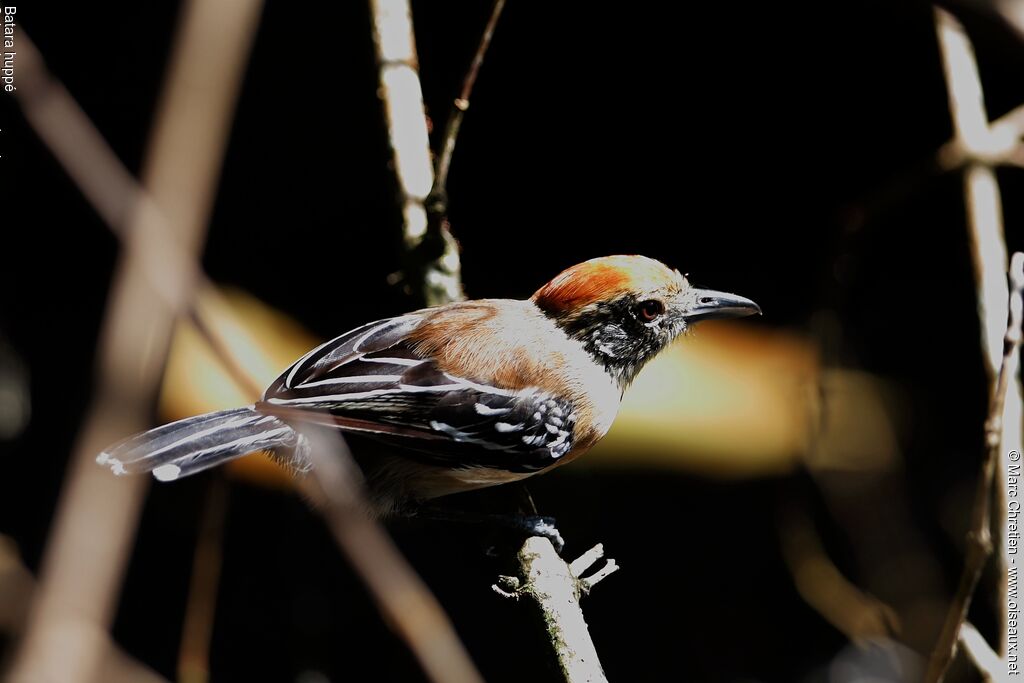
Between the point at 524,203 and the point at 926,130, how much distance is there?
252 cm

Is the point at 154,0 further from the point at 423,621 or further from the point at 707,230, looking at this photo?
the point at 423,621

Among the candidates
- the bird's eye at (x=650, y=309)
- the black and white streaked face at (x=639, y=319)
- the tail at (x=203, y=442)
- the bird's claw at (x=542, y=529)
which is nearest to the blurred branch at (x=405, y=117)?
the black and white streaked face at (x=639, y=319)

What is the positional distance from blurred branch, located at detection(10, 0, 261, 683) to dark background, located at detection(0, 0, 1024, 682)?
365 centimetres

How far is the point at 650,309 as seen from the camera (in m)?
3.76

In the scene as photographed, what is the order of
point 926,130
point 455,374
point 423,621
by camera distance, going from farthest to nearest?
1. point 926,130
2. point 455,374
3. point 423,621

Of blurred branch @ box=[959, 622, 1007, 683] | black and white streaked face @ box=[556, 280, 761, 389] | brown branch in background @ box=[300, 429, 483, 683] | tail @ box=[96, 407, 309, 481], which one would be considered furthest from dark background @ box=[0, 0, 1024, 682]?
brown branch in background @ box=[300, 429, 483, 683]

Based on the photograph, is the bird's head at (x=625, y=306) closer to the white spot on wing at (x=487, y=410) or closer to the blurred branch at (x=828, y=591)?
the white spot on wing at (x=487, y=410)

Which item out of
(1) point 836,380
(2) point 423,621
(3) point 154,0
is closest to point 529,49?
(3) point 154,0

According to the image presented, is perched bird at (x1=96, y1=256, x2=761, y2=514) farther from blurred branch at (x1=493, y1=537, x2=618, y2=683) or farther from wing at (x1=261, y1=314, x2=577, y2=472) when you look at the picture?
blurred branch at (x1=493, y1=537, x2=618, y2=683)

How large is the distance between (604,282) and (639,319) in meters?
0.22

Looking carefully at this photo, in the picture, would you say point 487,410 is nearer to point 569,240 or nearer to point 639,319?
point 639,319

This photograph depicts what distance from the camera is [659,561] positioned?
5703 mm

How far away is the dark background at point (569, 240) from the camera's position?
530 centimetres

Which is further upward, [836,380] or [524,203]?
[524,203]
